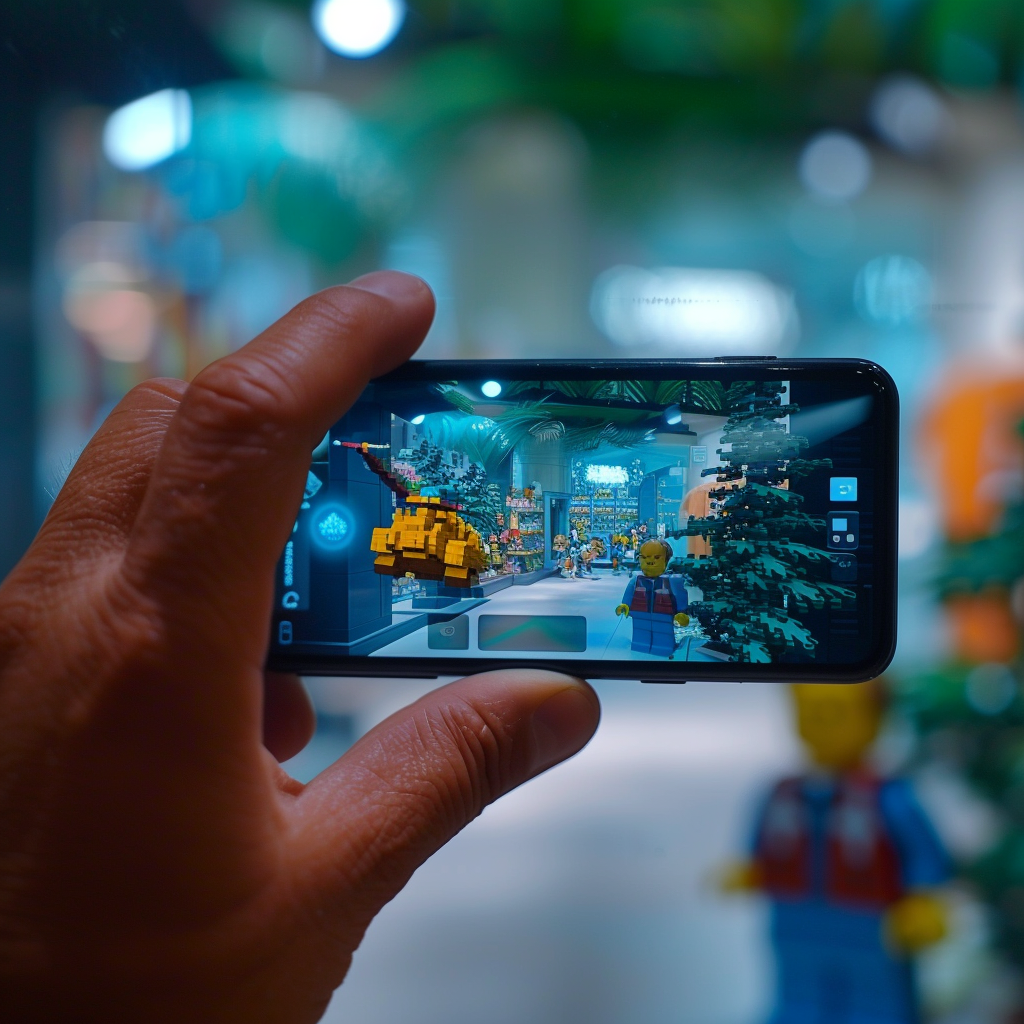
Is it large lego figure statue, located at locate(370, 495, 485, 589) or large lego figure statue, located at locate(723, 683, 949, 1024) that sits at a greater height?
large lego figure statue, located at locate(370, 495, 485, 589)

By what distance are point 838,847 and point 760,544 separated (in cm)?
66

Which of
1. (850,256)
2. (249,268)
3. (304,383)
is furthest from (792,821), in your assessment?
(249,268)

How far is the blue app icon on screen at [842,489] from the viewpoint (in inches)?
20.1

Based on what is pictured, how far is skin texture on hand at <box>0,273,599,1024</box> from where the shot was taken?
12.1 inches

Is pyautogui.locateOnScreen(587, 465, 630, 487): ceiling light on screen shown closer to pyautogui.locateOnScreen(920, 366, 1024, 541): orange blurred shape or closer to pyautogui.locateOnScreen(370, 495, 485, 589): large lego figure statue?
pyautogui.locateOnScreen(370, 495, 485, 589): large lego figure statue

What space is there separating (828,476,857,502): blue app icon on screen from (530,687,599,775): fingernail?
0.86 ft

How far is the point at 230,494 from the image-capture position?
309 mm

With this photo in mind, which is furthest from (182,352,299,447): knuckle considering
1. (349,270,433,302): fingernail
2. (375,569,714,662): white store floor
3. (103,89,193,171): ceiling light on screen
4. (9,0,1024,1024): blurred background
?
(103,89,193,171): ceiling light on screen

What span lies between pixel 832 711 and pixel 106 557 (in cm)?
93

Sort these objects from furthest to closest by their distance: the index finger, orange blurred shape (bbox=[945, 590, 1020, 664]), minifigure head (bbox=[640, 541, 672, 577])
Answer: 1. orange blurred shape (bbox=[945, 590, 1020, 664])
2. minifigure head (bbox=[640, 541, 672, 577])
3. the index finger

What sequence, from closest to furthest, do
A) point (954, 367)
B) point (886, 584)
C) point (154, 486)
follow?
point (154, 486) → point (886, 584) → point (954, 367)

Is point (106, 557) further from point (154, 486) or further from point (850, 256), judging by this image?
point (850, 256)

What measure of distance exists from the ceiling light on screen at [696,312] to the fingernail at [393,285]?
54 cm

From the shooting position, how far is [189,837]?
12.4 inches
